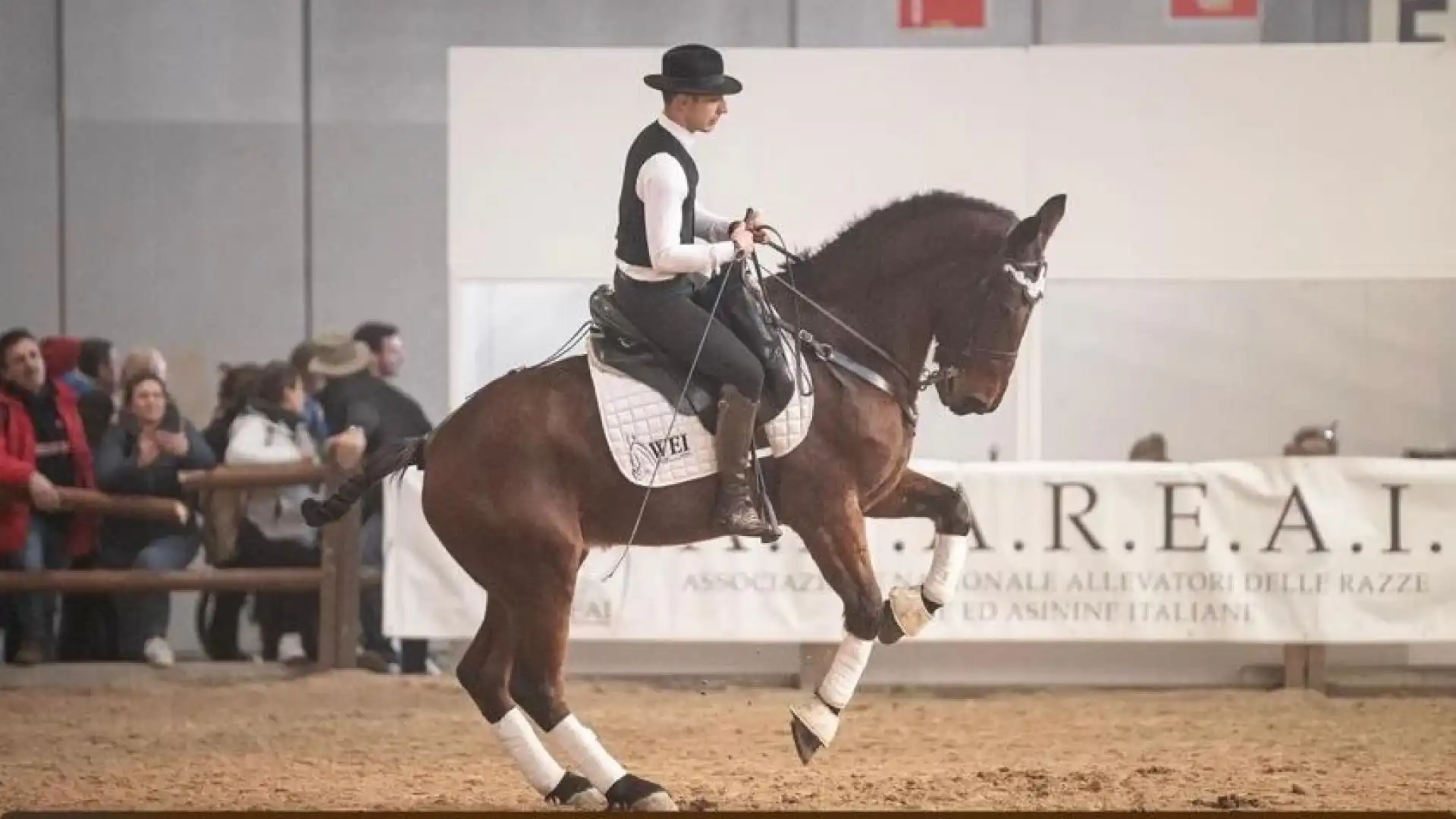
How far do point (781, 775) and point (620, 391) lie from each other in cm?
167

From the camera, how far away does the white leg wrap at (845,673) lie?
215 inches

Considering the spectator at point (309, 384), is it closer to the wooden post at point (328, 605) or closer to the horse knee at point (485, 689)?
the wooden post at point (328, 605)

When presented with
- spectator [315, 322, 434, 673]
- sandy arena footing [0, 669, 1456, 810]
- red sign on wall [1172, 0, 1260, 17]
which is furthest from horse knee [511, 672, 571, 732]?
red sign on wall [1172, 0, 1260, 17]

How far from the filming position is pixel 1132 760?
6.89 m

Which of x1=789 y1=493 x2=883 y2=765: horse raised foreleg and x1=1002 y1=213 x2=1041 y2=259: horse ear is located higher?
x1=1002 y1=213 x2=1041 y2=259: horse ear

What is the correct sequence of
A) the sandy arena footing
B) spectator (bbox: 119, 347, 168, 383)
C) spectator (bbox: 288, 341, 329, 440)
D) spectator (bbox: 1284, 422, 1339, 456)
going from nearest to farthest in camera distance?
the sandy arena footing < spectator (bbox: 119, 347, 168, 383) < spectator (bbox: 288, 341, 329, 440) < spectator (bbox: 1284, 422, 1339, 456)

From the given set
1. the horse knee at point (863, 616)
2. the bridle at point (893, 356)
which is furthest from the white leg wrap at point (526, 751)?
the bridle at point (893, 356)

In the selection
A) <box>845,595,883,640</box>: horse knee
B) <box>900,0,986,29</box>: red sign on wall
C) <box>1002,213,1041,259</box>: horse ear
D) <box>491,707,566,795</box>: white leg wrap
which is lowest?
<box>491,707,566,795</box>: white leg wrap

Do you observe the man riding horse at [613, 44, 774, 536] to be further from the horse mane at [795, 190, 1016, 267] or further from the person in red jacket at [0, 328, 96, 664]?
the person in red jacket at [0, 328, 96, 664]

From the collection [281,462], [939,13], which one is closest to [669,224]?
[281,462]

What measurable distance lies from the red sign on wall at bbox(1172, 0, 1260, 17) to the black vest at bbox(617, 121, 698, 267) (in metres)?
5.40

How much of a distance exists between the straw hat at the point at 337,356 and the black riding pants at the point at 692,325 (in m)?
4.00

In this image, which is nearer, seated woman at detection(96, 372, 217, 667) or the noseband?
the noseband

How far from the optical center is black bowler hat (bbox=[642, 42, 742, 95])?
5.46 m
